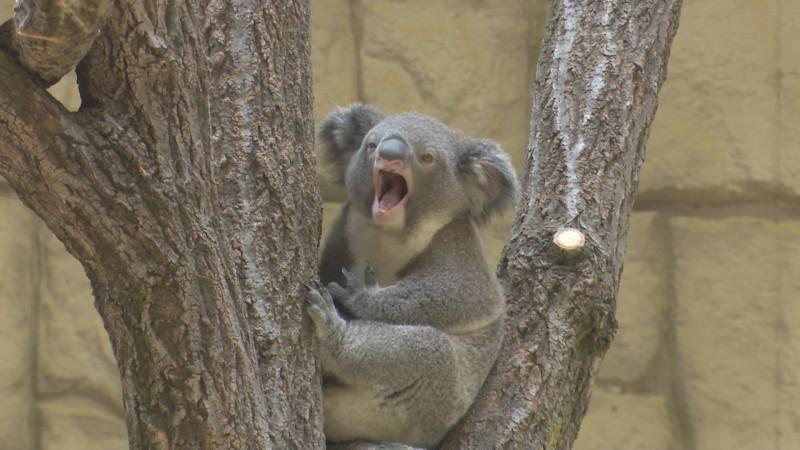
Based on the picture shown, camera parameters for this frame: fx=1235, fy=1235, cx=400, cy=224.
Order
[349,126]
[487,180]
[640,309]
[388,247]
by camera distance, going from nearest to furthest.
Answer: [388,247] < [487,180] < [349,126] < [640,309]

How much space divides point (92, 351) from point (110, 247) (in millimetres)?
3422

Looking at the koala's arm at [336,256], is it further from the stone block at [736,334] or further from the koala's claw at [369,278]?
the stone block at [736,334]

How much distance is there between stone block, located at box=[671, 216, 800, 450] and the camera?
18.5ft

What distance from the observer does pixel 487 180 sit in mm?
4023

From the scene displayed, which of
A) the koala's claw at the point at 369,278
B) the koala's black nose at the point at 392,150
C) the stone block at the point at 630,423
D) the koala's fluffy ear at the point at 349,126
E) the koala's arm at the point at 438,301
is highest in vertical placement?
the koala's fluffy ear at the point at 349,126

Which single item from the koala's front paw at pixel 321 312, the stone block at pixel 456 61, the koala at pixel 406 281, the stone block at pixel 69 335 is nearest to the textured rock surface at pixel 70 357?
the stone block at pixel 69 335

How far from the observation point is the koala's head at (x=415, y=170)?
382 cm

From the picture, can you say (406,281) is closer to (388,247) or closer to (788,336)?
(388,247)

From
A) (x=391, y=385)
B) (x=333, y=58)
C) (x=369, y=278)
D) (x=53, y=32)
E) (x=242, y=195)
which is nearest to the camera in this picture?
(x=53, y=32)

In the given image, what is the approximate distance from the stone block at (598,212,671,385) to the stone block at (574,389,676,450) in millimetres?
109

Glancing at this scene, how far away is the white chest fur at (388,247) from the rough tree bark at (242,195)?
0.27m

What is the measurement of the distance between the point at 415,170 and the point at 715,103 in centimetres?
234

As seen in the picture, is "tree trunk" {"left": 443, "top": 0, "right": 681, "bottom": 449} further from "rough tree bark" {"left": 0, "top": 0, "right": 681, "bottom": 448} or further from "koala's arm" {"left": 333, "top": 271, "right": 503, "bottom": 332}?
"koala's arm" {"left": 333, "top": 271, "right": 503, "bottom": 332}

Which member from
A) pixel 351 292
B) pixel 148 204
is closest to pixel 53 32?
pixel 148 204
